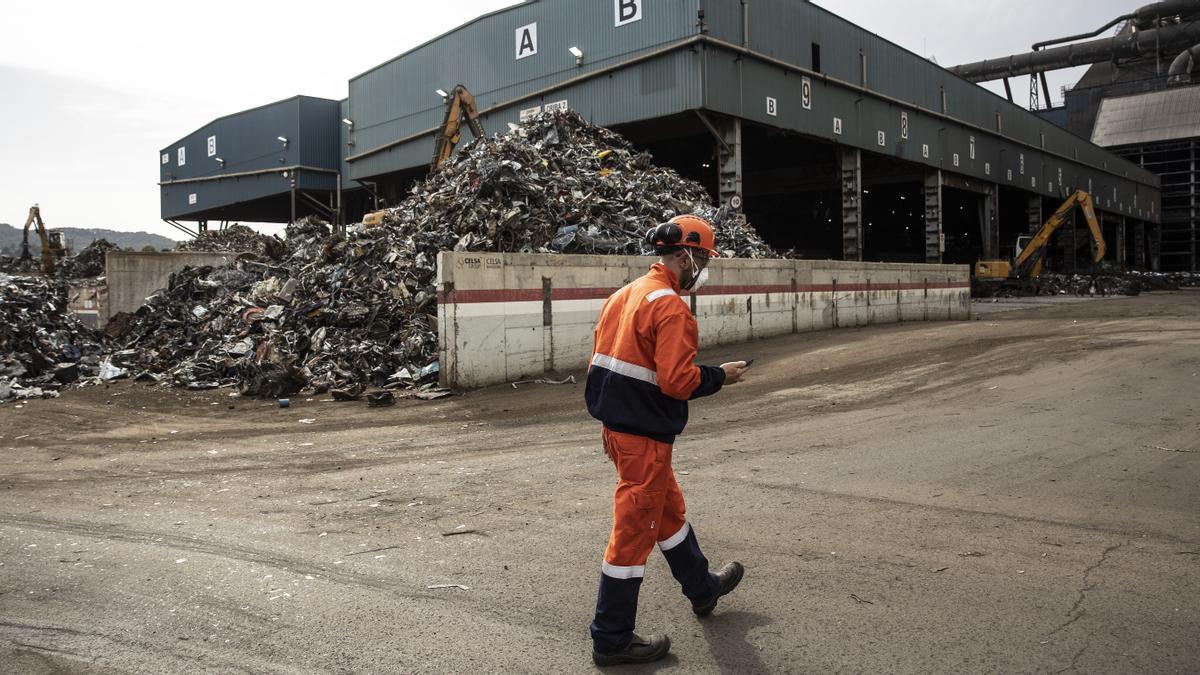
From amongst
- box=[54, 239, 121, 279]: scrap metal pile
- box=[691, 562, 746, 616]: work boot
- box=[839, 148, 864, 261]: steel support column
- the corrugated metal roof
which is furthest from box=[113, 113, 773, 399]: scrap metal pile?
the corrugated metal roof

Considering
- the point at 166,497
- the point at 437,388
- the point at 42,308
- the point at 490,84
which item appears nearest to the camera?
the point at 166,497

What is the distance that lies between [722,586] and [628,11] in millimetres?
23426

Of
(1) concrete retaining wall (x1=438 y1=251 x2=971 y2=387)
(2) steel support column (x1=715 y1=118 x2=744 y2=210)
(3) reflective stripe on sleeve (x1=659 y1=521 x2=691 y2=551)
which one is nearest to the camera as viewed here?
(3) reflective stripe on sleeve (x1=659 y1=521 x2=691 y2=551)

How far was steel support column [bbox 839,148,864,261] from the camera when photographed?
91.9 feet

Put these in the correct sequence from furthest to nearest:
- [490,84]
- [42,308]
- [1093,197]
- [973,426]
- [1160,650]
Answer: [1093,197], [490,84], [42,308], [973,426], [1160,650]

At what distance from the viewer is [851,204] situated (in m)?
28.5

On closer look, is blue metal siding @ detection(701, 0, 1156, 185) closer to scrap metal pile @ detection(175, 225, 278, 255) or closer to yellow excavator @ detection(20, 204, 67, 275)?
scrap metal pile @ detection(175, 225, 278, 255)

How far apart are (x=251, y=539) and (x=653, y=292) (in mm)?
3335

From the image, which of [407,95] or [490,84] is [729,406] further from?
[407,95]

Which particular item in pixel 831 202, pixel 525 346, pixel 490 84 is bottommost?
pixel 525 346

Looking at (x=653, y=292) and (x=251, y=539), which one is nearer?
(x=653, y=292)

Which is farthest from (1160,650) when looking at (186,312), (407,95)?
(407,95)

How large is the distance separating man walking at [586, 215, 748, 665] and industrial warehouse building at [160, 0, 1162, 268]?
20020 millimetres

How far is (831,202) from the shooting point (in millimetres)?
43906
